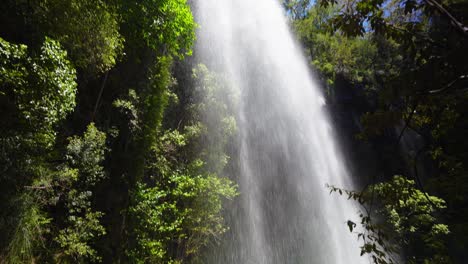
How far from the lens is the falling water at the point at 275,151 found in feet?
32.9

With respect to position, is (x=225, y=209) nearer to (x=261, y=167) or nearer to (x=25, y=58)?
(x=261, y=167)

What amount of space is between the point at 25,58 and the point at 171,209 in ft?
14.7

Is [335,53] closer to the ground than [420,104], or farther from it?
farther from it

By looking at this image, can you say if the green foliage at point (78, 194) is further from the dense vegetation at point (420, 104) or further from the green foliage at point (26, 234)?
the dense vegetation at point (420, 104)

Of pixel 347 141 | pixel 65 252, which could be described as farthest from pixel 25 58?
pixel 347 141

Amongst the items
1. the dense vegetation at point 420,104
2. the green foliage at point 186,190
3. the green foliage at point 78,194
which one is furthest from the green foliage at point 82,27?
the dense vegetation at point 420,104

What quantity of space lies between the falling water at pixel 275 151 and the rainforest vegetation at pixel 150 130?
120 centimetres

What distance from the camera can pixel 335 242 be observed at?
34.1 ft

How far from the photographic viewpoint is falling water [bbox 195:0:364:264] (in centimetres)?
1004

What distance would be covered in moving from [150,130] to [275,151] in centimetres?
607

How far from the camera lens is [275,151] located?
39.2 feet

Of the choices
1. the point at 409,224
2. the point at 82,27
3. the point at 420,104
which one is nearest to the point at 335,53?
the point at 409,224

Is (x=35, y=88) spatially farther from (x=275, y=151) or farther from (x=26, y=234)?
(x=275, y=151)

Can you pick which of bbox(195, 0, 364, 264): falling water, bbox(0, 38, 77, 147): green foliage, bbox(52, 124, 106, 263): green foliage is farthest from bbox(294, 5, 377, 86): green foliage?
bbox(0, 38, 77, 147): green foliage
